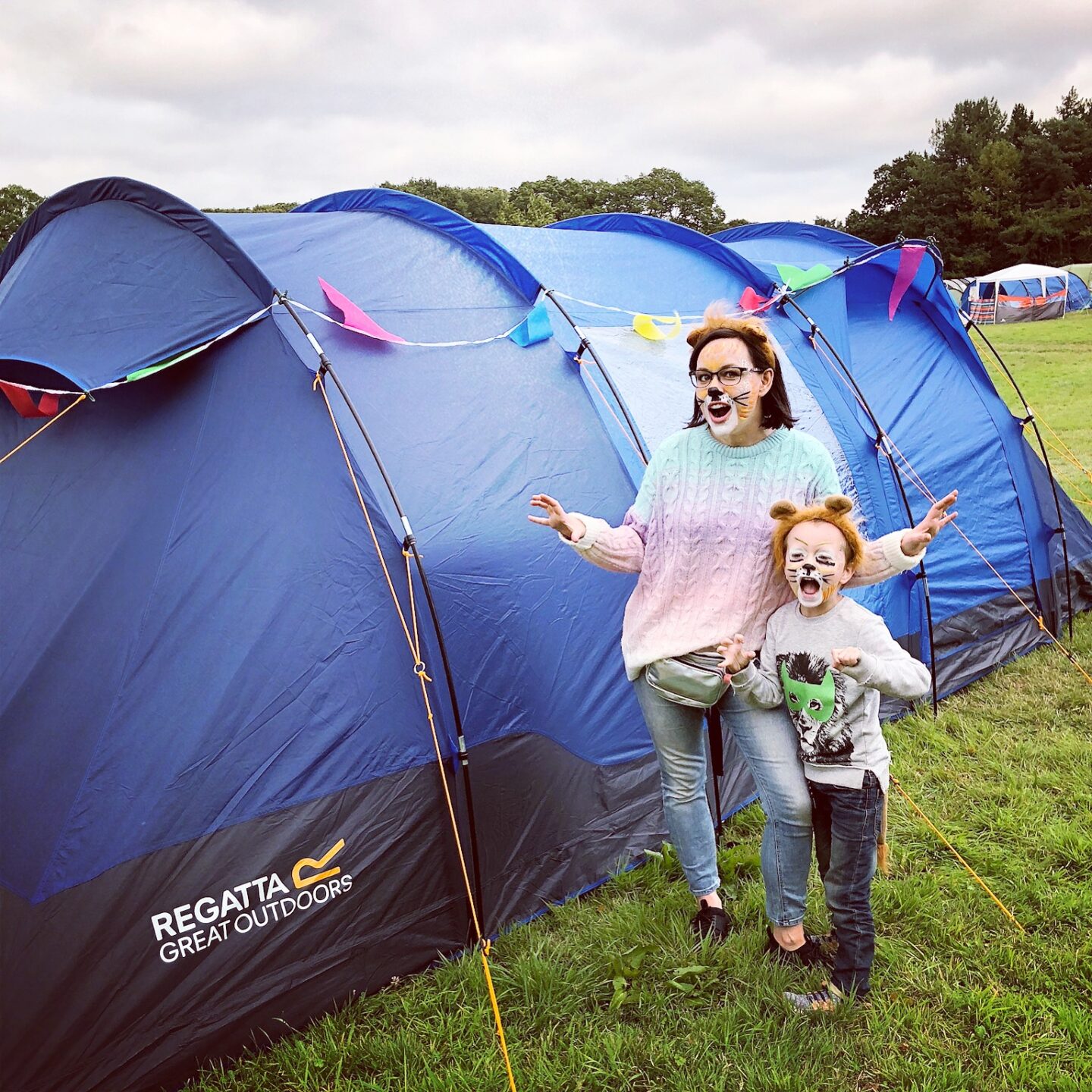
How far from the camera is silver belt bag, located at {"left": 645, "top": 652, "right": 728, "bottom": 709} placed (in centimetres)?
253

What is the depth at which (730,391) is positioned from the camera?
2500 millimetres

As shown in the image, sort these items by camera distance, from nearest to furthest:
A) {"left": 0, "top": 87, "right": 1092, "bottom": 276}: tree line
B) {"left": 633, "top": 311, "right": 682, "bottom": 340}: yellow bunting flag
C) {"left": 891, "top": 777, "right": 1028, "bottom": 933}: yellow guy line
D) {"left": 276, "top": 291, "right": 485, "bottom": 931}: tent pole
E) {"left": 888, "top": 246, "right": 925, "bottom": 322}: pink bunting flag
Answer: {"left": 276, "top": 291, "right": 485, "bottom": 931}: tent pole < {"left": 891, "top": 777, "right": 1028, "bottom": 933}: yellow guy line < {"left": 633, "top": 311, "right": 682, "bottom": 340}: yellow bunting flag < {"left": 888, "top": 246, "right": 925, "bottom": 322}: pink bunting flag < {"left": 0, "top": 87, "right": 1092, "bottom": 276}: tree line

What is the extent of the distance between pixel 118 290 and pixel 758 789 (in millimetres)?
2530

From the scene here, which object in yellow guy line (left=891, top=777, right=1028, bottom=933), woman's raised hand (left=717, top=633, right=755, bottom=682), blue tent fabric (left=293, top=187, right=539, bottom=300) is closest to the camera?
woman's raised hand (left=717, top=633, right=755, bottom=682)

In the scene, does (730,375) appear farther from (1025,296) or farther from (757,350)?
(1025,296)

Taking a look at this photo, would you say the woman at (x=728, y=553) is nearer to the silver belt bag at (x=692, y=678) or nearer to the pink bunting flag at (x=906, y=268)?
the silver belt bag at (x=692, y=678)

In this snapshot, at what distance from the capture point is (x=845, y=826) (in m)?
2.41

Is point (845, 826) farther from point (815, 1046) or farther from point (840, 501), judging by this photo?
point (840, 501)

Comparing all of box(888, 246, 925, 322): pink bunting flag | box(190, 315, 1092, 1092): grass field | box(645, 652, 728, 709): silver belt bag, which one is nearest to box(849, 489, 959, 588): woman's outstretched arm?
box(645, 652, 728, 709): silver belt bag

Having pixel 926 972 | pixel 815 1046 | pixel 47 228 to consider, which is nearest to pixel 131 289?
pixel 47 228

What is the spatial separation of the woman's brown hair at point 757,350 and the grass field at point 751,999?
1541mm

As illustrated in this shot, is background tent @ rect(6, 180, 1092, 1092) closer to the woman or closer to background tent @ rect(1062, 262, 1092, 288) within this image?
the woman

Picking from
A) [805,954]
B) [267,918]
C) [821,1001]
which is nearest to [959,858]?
[805,954]

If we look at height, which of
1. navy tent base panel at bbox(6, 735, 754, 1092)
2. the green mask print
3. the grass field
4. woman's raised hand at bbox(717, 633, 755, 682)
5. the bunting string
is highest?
the bunting string
